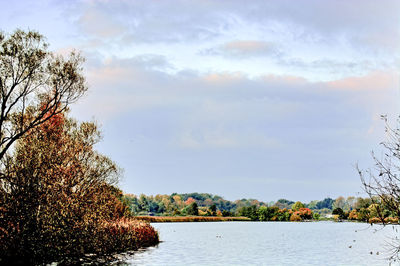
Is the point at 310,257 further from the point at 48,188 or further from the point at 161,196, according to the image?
the point at 161,196

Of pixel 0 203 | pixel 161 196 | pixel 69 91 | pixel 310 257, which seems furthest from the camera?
pixel 161 196

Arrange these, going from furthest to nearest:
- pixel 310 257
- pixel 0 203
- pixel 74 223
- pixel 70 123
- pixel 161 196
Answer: pixel 161 196 → pixel 70 123 → pixel 310 257 → pixel 74 223 → pixel 0 203

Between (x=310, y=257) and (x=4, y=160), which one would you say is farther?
(x=310, y=257)

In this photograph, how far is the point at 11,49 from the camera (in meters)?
29.9

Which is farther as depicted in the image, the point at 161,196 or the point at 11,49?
the point at 161,196

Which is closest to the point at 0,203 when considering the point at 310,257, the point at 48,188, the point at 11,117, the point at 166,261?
the point at 48,188

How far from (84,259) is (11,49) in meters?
14.9

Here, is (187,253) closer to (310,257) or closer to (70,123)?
(310,257)

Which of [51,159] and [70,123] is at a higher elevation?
[70,123]

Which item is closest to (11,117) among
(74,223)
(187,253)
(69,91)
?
(69,91)

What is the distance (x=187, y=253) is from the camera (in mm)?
39781

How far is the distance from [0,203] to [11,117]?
9259 mm

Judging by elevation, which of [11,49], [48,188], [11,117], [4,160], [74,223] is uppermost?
[11,49]

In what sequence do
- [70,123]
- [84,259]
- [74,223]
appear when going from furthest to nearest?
[70,123] < [84,259] < [74,223]
